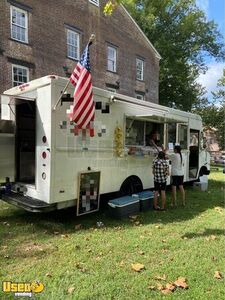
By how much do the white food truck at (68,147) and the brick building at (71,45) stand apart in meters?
9.35

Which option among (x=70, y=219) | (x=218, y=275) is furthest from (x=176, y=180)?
(x=218, y=275)

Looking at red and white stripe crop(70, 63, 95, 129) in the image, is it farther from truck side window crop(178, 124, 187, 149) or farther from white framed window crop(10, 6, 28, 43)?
white framed window crop(10, 6, 28, 43)

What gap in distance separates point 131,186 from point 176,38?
2983cm

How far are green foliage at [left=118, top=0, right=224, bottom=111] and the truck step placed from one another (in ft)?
93.5

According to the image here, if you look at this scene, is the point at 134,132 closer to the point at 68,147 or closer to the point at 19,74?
the point at 68,147

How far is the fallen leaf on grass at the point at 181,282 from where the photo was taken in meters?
4.15

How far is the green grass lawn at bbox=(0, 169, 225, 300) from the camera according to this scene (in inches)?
161

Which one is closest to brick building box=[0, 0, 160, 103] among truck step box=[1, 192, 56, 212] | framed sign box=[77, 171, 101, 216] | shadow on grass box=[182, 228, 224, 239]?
truck step box=[1, 192, 56, 212]

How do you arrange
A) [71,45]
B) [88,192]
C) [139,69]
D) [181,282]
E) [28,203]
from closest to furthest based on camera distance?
[181,282] < [28,203] < [88,192] < [71,45] < [139,69]

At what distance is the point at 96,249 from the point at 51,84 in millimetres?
3194

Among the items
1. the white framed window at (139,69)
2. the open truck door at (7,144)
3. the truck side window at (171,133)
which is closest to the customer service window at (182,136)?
the truck side window at (171,133)

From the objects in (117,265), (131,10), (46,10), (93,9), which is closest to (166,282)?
(117,265)

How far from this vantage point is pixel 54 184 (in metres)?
6.29

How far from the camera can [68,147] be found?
21.4ft
